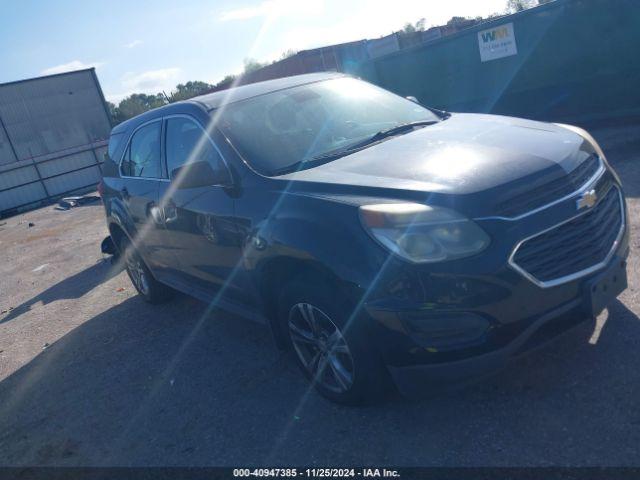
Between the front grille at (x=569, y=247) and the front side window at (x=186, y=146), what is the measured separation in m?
2.01

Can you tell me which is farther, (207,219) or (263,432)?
(207,219)

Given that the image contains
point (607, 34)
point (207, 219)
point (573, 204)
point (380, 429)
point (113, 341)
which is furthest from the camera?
point (607, 34)

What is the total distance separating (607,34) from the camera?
30.2 ft

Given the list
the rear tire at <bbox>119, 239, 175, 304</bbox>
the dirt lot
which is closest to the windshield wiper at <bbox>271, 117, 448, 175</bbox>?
the dirt lot

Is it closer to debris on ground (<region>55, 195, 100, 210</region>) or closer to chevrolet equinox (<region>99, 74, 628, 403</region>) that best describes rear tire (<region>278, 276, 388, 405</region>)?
chevrolet equinox (<region>99, 74, 628, 403</region>)

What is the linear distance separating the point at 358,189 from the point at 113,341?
353cm

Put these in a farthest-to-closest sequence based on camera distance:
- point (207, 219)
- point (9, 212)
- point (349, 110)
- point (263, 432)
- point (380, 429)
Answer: point (9, 212) < point (349, 110) < point (207, 219) < point (263, 432) < point (380, 429)

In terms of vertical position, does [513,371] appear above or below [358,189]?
below

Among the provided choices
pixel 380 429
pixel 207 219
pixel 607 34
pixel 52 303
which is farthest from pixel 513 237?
pixel 607 34

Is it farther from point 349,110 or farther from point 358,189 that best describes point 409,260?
point 349,110

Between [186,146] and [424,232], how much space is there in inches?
92.0

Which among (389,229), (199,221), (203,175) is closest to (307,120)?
(203,175)

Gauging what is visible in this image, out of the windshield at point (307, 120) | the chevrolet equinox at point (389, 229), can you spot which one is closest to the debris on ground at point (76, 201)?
the chevrolet equinox at point (389, 229)

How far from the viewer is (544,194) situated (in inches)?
112
